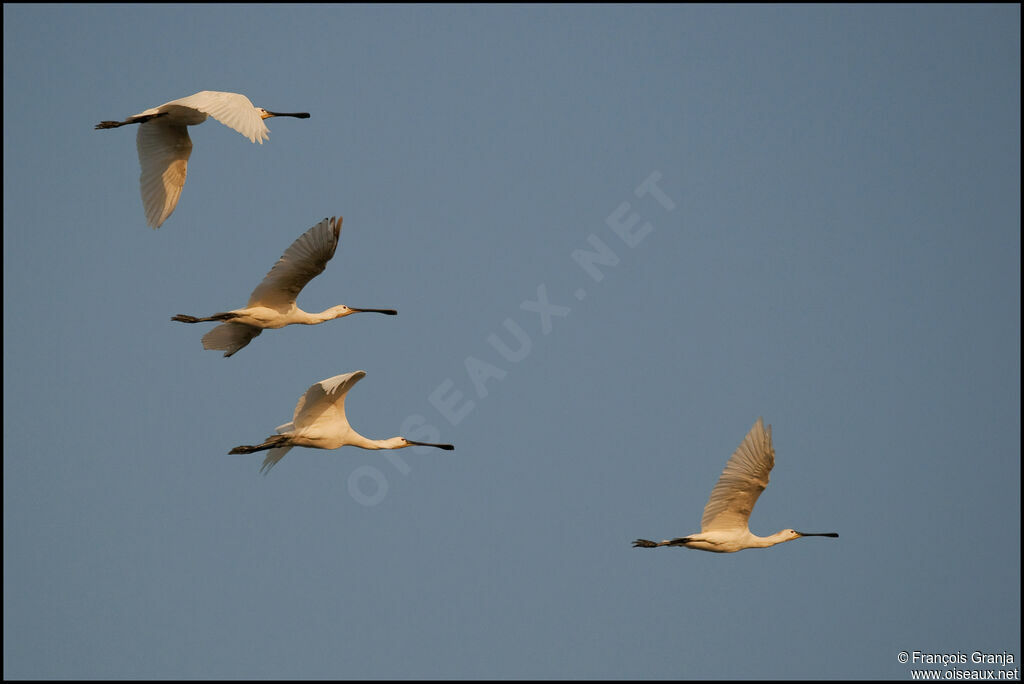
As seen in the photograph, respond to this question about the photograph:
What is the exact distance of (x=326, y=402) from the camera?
2709 cm

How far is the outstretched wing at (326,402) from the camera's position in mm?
26500

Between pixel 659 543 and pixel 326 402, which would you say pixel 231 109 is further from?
pixel 659 543

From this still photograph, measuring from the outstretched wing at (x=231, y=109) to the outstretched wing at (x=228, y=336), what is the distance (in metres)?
4.15

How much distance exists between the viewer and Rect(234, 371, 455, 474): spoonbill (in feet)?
87.2

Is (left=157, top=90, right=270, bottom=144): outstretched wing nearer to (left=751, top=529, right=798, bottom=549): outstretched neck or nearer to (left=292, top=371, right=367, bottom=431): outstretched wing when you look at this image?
(left=292, top=371, right=367, bottom=431): outstretched wing

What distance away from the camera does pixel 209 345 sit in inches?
1128

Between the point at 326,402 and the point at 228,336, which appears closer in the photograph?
the point at 326,402

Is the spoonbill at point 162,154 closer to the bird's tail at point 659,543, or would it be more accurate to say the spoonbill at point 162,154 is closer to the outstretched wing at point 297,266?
the outstretched wing at point 297,266

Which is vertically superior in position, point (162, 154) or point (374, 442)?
point (162, 154)

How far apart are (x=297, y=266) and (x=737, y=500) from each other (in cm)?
812

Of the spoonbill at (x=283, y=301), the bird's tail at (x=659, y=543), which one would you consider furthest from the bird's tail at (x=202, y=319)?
the bird's tail at (x=659, y=543)

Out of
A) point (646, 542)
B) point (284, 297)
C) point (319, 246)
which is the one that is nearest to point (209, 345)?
point (284, 297)

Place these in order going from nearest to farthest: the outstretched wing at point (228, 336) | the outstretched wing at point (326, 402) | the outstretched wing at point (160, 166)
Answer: the outstretched wing at point (326, 402) → the outstretched wing at point (160, 166) → the outstretched wing at point (228, 336)

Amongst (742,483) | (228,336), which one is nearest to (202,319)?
(228,336)
